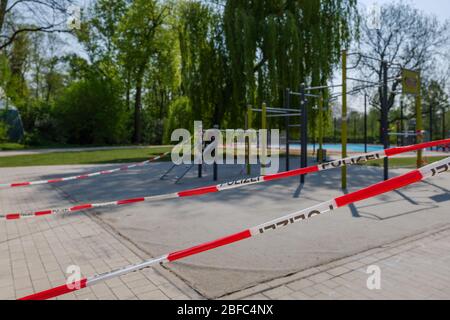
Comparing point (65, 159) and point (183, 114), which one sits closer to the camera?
point (65, 159)

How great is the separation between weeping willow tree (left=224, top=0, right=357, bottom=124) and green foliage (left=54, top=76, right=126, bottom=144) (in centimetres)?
2032

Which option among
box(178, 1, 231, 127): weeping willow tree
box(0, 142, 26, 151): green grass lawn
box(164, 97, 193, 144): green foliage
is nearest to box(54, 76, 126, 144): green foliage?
box(0, 142, 26, 151): green grass lawn

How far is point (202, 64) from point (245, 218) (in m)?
13.2

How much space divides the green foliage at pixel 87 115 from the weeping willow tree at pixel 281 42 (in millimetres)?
20317

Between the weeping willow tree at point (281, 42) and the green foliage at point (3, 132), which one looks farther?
the green foliage at point (3, 132)

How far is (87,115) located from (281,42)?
76.1 feet

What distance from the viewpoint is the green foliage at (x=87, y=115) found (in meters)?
33.8

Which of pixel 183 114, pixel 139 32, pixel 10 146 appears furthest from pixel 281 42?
pixel 10 146

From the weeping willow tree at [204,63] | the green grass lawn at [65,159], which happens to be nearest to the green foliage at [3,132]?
the green grass lawn at [65,159]

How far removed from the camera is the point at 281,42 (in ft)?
52.4

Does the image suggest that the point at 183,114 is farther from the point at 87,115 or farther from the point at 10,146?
the point at 87,115

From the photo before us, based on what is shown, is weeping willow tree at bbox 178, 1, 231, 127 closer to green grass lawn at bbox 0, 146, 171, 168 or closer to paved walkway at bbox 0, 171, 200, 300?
green grass lawn at bbox 0, 146, 171, 168

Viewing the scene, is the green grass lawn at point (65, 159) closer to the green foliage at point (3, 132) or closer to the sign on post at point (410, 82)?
the green foliage at point (3, 132)
